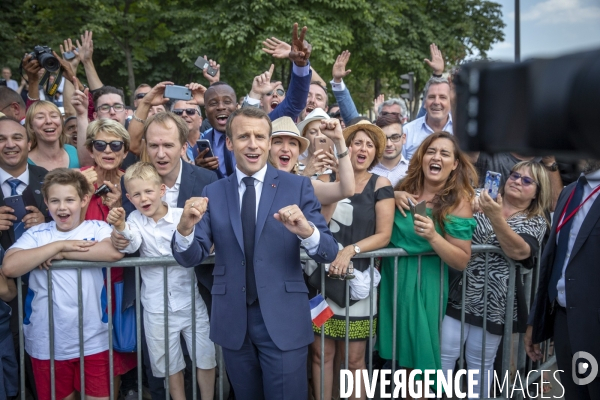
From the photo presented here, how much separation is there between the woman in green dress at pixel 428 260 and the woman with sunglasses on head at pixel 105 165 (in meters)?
1.85

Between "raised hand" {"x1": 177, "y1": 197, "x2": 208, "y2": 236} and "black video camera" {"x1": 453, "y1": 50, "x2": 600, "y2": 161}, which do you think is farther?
"raised hand" {"x1": 177, "y1": 197, "x2": 208, "y2": 236}

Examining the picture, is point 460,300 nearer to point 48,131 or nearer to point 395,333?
point 395,333

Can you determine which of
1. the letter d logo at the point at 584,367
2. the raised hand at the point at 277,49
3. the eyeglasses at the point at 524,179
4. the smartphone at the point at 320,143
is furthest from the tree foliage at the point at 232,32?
the letter d logo at the point at 584,367

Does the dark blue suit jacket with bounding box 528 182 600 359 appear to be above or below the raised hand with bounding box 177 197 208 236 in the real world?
below

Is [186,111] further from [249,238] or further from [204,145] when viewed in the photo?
[249,238]

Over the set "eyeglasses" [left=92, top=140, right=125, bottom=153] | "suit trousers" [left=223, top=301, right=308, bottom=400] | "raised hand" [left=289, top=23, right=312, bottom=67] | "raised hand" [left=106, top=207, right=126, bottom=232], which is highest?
"raised hand" [left=289, top=23, right=312, bottom=67]

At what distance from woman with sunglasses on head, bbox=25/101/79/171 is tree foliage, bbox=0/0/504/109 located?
11606mm

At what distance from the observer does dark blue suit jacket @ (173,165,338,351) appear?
10.3ft

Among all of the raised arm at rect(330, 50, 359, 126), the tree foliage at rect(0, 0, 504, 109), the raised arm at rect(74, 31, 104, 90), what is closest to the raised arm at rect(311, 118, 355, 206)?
the raised arm at rect(330, 50, 359, 126)

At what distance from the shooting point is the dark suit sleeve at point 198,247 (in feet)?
10.2

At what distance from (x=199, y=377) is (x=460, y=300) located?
189 centimetres

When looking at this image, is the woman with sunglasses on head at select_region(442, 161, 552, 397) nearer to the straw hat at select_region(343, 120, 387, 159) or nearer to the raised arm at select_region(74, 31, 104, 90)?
the straw hat at select_region(343, 120, 387, 159)

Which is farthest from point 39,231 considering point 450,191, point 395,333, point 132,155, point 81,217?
point 450,191

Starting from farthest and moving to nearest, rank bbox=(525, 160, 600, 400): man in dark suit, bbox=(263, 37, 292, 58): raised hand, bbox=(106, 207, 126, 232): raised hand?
1. bbox=(263, 37, 292, 58): raised hand
2. bbox=(106, 207, 126, 232): raised hand
3. bbox=(525, 160, 600, 400): man in dark suit
